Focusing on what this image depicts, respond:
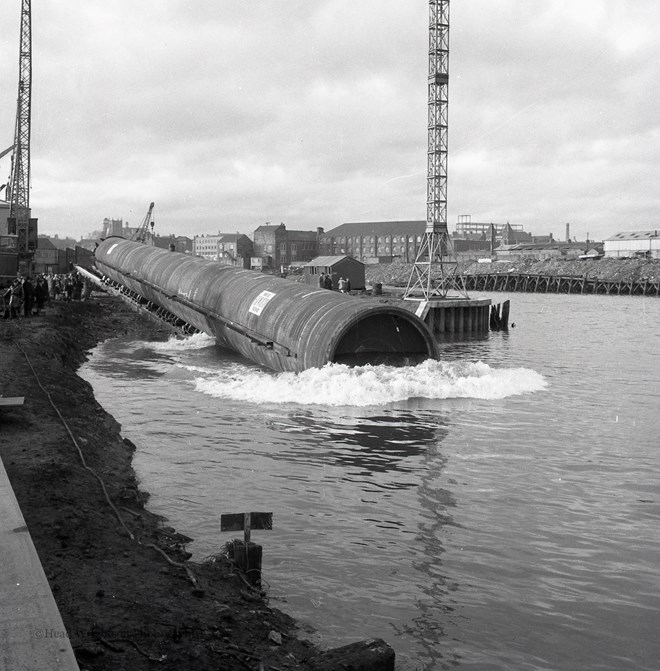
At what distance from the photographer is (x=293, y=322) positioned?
22.2 metres

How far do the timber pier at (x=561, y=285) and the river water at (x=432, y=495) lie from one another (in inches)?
3206

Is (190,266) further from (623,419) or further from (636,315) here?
(636,315)

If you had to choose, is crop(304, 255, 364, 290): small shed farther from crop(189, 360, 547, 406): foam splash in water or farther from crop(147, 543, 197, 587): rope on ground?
crop(147, 543, 197, 587): rope on ground

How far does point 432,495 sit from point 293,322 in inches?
429

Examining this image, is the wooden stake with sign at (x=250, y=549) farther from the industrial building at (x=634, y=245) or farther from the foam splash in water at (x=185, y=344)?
the industrial building at (x=634, y=245)

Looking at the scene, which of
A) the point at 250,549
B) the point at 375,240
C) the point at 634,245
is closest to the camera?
the point at 250,549

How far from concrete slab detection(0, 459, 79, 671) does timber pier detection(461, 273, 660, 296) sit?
100169mm

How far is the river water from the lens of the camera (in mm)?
7836

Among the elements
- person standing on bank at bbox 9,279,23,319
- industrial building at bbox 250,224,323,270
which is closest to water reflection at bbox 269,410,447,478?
person standing on bank at bbox 9,279,23,319

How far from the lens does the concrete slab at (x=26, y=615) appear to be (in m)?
5.03

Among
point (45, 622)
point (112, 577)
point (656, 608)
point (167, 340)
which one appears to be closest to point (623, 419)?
point (656, 608)

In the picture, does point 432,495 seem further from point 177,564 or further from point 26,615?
point 26,615

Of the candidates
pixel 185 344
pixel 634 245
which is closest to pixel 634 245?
pixel 634 245

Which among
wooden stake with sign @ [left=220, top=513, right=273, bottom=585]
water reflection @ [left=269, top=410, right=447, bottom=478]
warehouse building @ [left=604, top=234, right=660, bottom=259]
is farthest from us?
warehouse building @ [left=604, top=234, right=660, bottom=259]
